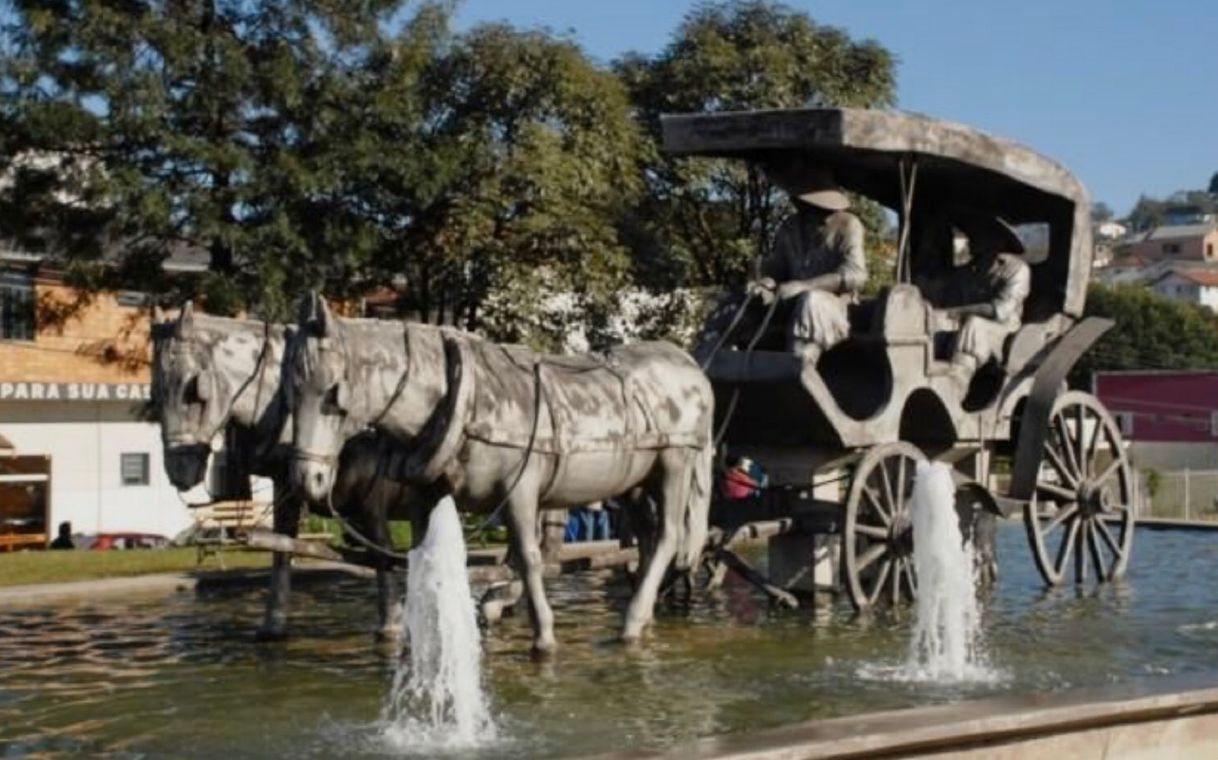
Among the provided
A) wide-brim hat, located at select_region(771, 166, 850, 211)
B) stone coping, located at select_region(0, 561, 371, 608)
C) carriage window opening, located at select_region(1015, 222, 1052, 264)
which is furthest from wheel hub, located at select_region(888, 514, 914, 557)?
stone coping, located at select_region(0, 561, 371, 608)

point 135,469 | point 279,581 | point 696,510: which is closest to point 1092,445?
point 696,510

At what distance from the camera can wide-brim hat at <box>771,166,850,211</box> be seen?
1409 centimetres

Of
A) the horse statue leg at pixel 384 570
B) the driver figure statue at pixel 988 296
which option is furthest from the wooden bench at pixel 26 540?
the horse statue leg at pixel 384 570

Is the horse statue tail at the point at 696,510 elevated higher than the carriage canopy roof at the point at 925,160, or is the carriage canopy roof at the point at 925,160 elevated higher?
the carriage canopy roof at the point at 925,160

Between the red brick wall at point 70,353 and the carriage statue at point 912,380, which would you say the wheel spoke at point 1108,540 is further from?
the red brick wall at point 70,353

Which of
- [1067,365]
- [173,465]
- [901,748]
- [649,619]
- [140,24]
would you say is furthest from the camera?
[140,24]

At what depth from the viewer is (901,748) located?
7230 millimetres

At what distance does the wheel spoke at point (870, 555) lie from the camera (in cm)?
1337

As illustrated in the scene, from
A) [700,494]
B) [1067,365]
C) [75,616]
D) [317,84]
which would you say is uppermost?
[317,84]

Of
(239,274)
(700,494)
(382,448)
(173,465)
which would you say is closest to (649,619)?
(700,494)

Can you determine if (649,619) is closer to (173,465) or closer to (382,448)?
(382,448)

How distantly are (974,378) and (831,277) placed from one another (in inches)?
79.5

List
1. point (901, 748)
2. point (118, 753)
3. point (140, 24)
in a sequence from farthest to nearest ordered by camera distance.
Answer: point (140, 24), point (118, 753), point (901, 748)

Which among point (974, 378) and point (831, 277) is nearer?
point (831, 277)
